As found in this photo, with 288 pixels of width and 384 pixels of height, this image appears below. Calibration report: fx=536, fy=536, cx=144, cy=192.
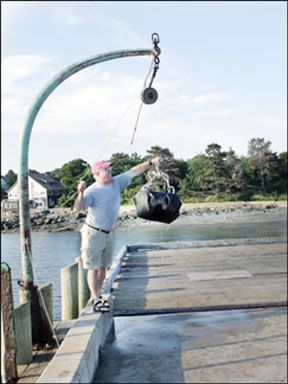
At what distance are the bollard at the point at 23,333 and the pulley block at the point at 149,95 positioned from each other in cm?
268

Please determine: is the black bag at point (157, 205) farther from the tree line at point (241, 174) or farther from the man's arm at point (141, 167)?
the tree line at point (241, 174)

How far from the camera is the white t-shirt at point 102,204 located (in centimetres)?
484

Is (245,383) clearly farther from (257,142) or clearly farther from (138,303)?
(257,142)

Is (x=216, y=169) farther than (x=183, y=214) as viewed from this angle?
Yes

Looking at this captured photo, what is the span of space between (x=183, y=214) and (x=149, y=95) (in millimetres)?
53670

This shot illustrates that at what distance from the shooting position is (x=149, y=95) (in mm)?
6316

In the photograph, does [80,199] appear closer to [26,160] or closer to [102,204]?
[102,204]

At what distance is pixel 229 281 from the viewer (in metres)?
7.59

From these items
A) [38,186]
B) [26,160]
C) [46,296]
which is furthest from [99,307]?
[38,186]

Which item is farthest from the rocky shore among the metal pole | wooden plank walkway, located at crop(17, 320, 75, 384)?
wooden plank walkway, located at crop(17, 320, 75, 384)

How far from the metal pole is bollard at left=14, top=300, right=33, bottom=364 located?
15.7 inches

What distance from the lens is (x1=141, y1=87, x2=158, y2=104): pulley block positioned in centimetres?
629

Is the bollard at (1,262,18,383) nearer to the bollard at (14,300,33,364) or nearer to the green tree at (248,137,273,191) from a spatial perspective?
the bollard at (14,300,33,364)

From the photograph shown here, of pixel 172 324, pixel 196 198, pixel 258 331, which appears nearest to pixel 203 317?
pixel 172 324
